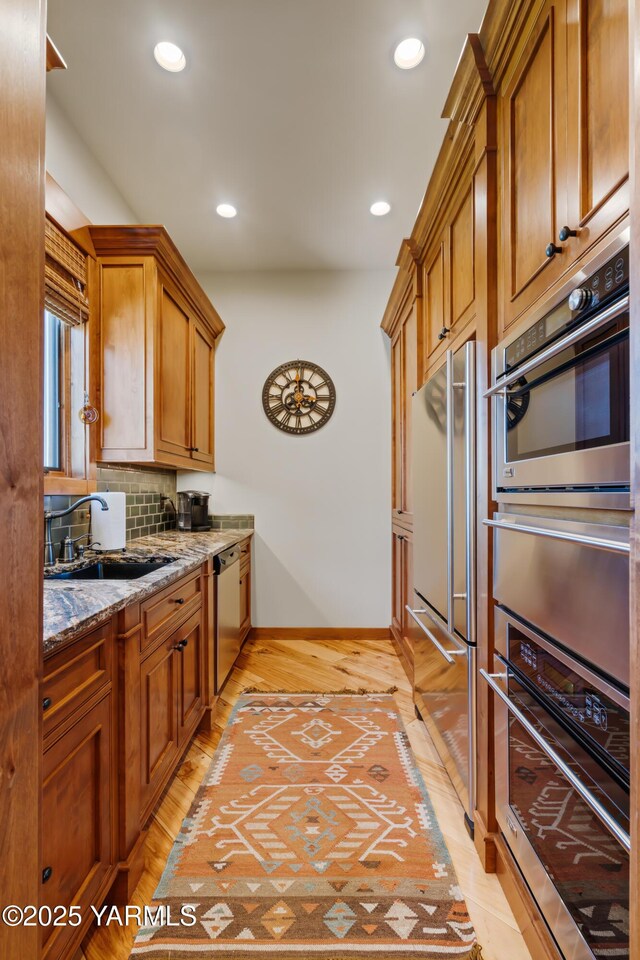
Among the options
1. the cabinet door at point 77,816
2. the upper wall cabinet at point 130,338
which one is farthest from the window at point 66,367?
the cabinet door at point 77,816

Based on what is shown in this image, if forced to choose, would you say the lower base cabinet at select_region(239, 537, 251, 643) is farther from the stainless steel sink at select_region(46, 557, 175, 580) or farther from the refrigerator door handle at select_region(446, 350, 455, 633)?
the refrigerator door handle at select_region(446, 350, 455, 633)

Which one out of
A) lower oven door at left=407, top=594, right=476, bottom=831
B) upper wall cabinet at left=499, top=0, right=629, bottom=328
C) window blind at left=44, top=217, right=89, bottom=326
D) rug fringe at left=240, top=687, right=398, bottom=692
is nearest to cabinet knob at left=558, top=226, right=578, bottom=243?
upper wall cabinet at left=499, top=0, right=629, bottom=328

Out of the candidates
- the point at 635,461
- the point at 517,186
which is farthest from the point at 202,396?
the point at 635,461

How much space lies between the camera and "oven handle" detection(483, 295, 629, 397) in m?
0.76

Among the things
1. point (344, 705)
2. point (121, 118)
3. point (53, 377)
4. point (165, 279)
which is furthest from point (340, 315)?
point (344, 705)

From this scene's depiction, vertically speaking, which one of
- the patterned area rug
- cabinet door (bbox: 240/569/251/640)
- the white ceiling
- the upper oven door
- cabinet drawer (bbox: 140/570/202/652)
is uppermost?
the white ceiling

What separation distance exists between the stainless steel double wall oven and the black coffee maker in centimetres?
249

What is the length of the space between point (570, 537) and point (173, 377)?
7.86 ft

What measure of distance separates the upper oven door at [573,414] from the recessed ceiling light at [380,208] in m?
2.08

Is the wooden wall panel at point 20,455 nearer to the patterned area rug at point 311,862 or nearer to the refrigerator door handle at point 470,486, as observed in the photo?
the patterned area rug at point 311,862

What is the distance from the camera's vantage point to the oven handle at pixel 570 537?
74cm

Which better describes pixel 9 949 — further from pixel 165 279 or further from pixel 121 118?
pixel 121 118

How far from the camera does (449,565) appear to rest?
1.70 metres

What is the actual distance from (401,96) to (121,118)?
51.0 inches
